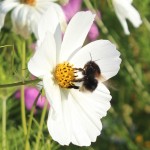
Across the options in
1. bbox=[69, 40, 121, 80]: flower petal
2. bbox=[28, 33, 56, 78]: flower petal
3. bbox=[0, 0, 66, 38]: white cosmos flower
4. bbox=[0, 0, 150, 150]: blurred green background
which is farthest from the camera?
bbox=[0, 0, 150, 150]: blurred green background

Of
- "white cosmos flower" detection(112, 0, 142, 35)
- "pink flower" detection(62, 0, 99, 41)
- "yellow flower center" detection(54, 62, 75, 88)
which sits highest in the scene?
"yellow flower center" detection(54, 62, 75, 88)

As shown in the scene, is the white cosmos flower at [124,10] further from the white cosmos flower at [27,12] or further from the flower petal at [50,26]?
the flower petal at [50,26]

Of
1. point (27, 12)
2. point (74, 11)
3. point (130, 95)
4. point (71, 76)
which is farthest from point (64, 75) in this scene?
point (130, 95)

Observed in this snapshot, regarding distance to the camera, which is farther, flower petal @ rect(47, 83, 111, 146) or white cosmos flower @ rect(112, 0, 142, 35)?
white cosmos flower @ rect(112, 0, 142, 35)

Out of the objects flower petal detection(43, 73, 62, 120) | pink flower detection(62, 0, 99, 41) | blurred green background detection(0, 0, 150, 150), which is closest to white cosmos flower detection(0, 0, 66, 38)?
flower petal detection(43, 73, 62, 120)

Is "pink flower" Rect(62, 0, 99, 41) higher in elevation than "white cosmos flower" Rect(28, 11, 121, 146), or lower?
lower

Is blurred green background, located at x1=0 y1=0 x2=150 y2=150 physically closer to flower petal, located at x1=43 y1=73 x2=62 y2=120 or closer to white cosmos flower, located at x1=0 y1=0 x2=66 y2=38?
white cosmos flower, located at x1=0 y1=0 x2=66 y2=38

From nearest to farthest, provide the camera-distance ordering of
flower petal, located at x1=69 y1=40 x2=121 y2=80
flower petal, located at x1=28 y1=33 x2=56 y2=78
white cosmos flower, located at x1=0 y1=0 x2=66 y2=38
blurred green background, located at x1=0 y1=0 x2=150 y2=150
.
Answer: flower petal, located at x1=28 y1=33 x2=56 y2=78 < flower petal, located at x1=69 y1=40 x2=121 y2=80 < white cosmos flower, located at x1=0 y1=0 x2=66 y2=38 < blurred green background, located at x1=0 y1=0 x2=150 y2=150
